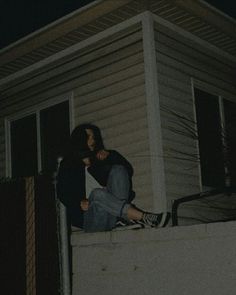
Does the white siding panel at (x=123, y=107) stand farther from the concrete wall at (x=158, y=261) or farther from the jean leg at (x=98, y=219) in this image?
the concrete wall at (x=158, y=261)

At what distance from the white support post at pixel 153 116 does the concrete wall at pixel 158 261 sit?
1.96 m

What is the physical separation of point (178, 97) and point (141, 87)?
633 mm

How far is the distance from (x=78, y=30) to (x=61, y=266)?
142 inches

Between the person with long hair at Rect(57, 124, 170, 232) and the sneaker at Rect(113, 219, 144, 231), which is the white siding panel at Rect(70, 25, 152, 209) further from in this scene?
the sneaker at Rect(113, 219, 144, 231)

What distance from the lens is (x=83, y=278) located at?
158 inches

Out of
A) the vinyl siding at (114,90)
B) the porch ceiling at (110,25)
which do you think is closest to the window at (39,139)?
the vinyl siding at (114,90)

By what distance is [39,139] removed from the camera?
7812 millimetres

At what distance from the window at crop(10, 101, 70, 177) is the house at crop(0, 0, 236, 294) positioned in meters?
0.02

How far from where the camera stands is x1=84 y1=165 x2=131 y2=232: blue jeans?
4633 millimetres

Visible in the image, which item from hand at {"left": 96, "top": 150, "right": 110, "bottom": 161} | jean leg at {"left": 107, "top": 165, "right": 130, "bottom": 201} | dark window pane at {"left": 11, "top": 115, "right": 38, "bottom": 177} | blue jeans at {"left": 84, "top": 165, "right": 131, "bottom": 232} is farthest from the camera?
dark window pane at {"left": 11, "top": 115, "right": 38, "bottom": 177}

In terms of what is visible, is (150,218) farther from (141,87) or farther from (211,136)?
(211,136)

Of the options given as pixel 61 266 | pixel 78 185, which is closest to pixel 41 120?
pixel 78 185

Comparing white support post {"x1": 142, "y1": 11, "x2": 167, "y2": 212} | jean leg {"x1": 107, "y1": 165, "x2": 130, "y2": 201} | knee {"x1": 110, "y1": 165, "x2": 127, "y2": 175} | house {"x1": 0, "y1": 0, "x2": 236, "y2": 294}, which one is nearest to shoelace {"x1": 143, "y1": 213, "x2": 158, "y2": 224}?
jean leg {"x1": 107, "y1": 165, "x2": 130, "y2": 201}

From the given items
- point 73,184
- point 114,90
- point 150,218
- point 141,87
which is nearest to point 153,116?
point 141,87
